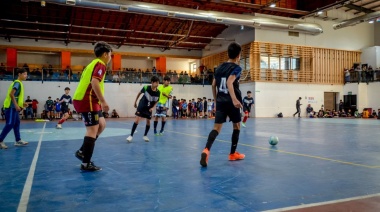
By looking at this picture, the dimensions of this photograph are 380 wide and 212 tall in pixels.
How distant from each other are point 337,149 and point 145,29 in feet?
89.6

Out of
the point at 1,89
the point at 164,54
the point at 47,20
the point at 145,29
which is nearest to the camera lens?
the point at 1,89

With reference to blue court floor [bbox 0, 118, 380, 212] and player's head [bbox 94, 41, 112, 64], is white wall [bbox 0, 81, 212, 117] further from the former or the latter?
player's head [bbox 94, 41, 112, 64]

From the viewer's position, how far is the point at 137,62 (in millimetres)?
39250

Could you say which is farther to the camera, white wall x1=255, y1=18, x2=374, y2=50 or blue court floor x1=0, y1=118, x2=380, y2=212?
white wall x1=255, y1=18, x2=374, y2=50

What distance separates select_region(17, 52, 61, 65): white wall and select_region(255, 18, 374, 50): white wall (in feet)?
79.8

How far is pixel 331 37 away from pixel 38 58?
112ft

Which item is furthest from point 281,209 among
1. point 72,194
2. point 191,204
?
point 72,194

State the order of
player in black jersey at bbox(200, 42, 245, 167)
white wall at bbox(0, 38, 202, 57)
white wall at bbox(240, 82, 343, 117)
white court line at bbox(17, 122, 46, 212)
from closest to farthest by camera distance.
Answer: white court line at bbox(17, 122, 46, 212)
player in black jersey at bbox(200, 42, 245, 167)
white wall at bbox(240, 82, 343, 117)
white wall at bbox(0, 38, 202, 57)

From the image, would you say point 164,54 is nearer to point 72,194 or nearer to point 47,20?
point 47,20

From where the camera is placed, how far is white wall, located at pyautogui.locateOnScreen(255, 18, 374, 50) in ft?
95.8

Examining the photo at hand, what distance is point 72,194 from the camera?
127 inches

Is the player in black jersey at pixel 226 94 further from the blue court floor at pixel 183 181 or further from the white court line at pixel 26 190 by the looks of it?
the white court line at pixel 26 190

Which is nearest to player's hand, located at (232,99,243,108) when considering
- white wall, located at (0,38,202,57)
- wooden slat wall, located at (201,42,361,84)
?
wooden slat wall, located at (201,42,361,84)

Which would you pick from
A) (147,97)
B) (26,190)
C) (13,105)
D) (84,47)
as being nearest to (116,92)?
(84,47)
